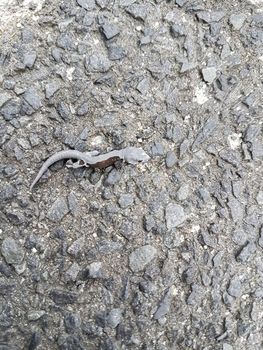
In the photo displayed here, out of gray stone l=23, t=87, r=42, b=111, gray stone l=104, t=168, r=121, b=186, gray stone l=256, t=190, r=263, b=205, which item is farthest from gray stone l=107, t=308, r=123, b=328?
gray stone l=23, t=87, r=42, b=111

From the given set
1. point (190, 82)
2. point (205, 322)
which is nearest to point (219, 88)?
point (190, 82)

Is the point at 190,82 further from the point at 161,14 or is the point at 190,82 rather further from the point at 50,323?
the point at 50,323

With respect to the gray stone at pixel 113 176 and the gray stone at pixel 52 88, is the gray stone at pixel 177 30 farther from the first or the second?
the gray stone at pixel 113 176

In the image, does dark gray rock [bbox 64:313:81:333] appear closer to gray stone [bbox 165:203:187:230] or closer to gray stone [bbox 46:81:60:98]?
gray stone [bbox 165:203:187:230]

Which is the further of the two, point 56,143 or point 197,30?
point 197,30

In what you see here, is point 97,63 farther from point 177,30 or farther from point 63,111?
point 177,30

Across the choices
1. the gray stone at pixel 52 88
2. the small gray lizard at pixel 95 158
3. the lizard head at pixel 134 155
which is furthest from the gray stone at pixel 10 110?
the lizard head at pixel 134 155
